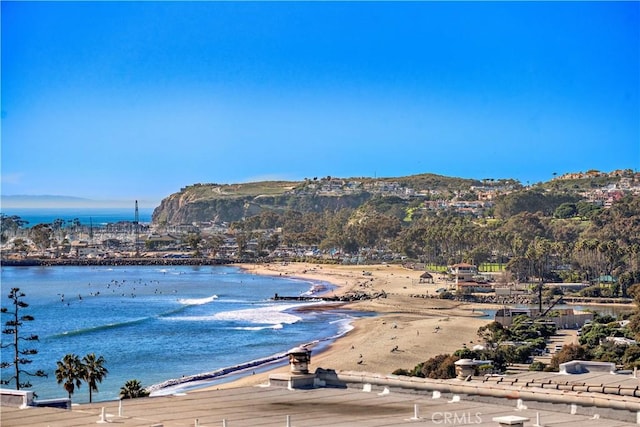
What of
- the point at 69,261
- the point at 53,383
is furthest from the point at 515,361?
the point at 69,261

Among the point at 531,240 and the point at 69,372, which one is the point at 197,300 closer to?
the point at 531,240

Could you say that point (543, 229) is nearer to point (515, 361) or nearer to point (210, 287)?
point (210, 287)

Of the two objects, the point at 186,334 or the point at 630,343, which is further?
the point at 186,334

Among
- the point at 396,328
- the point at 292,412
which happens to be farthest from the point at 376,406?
the point at 396,328

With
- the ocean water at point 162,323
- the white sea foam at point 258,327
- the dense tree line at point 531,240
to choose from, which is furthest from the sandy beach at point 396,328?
the dense tree line at point 531,240

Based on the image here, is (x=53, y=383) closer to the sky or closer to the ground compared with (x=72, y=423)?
closer to the ground

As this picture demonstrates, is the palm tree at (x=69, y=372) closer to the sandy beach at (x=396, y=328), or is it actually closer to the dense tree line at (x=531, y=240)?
the sandy beach at (x=396, y=328)

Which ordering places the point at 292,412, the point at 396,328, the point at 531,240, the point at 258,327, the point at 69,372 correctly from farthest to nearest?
the point at 531,240 → the point at 258,327 → the point at 396,328 → the point at 69,372 → the point at 292,412
